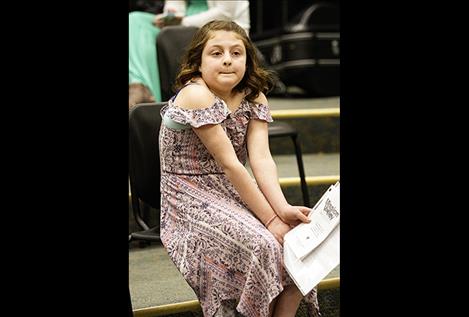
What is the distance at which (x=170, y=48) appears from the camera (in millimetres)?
2748

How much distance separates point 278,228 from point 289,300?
0.15m

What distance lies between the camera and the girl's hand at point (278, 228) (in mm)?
1733

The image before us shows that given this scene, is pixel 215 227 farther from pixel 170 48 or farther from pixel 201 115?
pixel 170 48

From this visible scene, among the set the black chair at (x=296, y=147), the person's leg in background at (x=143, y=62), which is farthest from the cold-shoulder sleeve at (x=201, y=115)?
the person's leg in background at (x=143, y=62)

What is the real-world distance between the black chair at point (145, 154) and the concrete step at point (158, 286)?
156 mm

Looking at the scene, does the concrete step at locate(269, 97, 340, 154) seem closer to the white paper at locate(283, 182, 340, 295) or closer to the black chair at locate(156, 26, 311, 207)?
the black chair at locate(156, 26, 311, 207)

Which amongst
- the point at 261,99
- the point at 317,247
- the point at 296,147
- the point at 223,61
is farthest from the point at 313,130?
the point at 317,247

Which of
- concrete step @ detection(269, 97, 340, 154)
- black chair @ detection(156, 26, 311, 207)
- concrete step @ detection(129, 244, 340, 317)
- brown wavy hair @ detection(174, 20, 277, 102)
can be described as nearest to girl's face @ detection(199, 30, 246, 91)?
brown wavy hair @ detection(174, 20, 277, 102)

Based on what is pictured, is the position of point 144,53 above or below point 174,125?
above

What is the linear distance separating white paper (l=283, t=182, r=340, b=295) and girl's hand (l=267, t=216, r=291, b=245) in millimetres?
49

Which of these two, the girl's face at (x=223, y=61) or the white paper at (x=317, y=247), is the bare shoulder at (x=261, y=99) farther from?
the white paper at (x=317, y=247)
